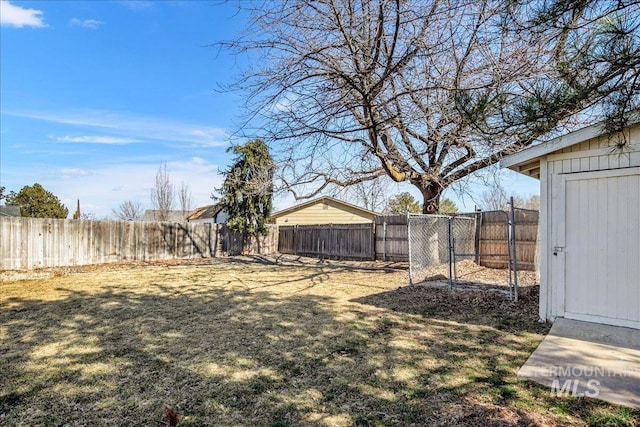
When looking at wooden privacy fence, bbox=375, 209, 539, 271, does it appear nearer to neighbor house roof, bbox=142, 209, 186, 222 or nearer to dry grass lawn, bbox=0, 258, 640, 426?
dry grass lawn, bbox=0, 258, 640, 426

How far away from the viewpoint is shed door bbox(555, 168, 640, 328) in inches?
147

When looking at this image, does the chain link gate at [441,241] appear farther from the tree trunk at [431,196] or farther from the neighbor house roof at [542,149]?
the neighbor house roof at [542,149]

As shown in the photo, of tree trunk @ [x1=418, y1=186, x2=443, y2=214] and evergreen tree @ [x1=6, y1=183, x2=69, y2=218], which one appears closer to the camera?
tree trunk @ [x1=418, y1=186, x2=443, y2=214]

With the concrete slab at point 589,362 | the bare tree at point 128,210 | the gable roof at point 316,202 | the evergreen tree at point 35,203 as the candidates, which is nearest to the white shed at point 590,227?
the concrete slab at point 589,362

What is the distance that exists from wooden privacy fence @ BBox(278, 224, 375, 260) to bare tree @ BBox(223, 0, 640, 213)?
7.36 meters

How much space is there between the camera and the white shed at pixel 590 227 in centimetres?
373

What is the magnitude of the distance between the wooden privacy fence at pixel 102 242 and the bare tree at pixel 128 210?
1910cm

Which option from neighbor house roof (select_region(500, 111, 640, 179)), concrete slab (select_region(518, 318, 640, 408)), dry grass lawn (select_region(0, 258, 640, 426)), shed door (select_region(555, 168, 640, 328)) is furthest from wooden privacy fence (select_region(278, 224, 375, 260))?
concrete slab (select_region(518, 318, 640, 408))

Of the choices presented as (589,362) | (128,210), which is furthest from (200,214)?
(589,362)

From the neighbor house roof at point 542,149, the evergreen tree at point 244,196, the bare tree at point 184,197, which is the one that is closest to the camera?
the neighbor house roof at point 542,149

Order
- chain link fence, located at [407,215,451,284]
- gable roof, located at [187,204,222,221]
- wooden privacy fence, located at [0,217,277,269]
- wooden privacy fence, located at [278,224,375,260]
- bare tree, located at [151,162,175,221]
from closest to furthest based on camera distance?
chain link fence, located at [407,215,451,284]
wooden privacy fence, located at [0,217,277,269]
wooden privacy fence, located at [278,224,375,260]
bare tree, located at [151,162,175,221]
gable roof, located at [187,204,222,221]

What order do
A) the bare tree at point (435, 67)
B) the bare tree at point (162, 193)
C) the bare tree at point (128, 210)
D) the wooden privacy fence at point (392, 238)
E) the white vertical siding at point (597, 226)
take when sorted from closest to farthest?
the bare tree at point (435, 67) → the white vertical siding at point (597, 226) → the wooden privacy fence at point (392, 238) → the bare tree at point (162, 193) → the bare tree at point (128, 210)

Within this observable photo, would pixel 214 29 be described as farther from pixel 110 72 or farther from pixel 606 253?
pixel 110 72

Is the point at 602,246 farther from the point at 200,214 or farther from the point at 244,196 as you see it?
the point at 200,214
